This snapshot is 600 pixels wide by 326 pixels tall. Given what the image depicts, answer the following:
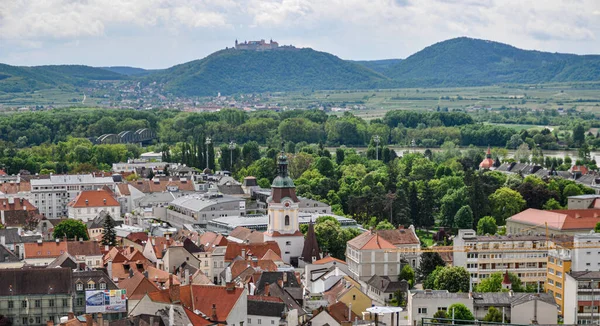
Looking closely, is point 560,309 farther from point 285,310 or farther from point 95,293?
point 95,293

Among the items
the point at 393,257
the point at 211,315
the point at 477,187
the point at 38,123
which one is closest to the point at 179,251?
the point at 393,257

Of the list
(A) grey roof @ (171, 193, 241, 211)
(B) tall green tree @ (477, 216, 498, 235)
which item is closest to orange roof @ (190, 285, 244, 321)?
(A) grey roof @ (171, 193, 241, 211)

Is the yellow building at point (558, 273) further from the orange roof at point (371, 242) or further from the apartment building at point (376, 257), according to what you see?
the orange roof at point (371, 242)

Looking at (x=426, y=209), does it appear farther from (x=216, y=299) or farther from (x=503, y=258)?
(x=216, y=299)

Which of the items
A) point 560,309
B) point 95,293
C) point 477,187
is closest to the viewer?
point 95,293

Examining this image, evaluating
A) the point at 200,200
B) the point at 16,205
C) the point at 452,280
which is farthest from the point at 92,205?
the point at 452,280
